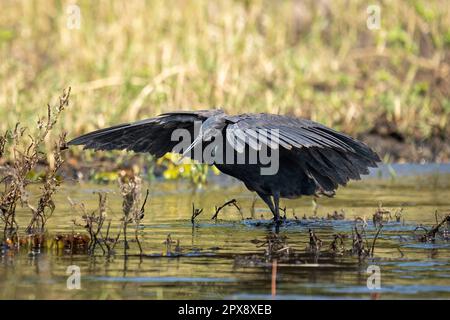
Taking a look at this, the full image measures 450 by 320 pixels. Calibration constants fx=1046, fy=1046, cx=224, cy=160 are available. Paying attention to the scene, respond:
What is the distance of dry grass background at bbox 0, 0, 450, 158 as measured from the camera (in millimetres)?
13031

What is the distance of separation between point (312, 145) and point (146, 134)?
1.70m

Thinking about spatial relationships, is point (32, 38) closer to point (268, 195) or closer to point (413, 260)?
point (268, 195)

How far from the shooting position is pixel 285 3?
16141mm

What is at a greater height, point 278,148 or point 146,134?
point 146,134

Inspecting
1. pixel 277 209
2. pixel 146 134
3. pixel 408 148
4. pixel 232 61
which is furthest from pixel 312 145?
pixel 232 61

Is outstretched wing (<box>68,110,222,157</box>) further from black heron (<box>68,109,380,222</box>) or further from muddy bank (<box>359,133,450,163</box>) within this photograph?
muddy bank (<box>359,133,450,163</box>)

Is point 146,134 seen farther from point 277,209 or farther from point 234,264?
point 234,264

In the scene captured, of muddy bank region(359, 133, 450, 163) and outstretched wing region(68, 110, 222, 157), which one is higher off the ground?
muddy bank region(359, 133, 450, 163)

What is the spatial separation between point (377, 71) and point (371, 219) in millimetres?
6686

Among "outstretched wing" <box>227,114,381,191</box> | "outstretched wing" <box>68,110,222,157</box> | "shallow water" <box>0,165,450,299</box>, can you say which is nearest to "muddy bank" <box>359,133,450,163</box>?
"shallow water" <box>0,165,450,299</box>

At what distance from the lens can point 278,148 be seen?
24.6 ft

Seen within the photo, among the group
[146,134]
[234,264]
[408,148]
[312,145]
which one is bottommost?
[234,264]

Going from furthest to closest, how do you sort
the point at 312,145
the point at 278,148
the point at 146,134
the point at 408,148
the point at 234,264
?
1. the point at 408,148
2. the point at 146,134
3. the point at 278,148
4. the point at 312,145
5. the point at 234,264

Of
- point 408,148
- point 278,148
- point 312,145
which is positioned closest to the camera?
point 312,145
